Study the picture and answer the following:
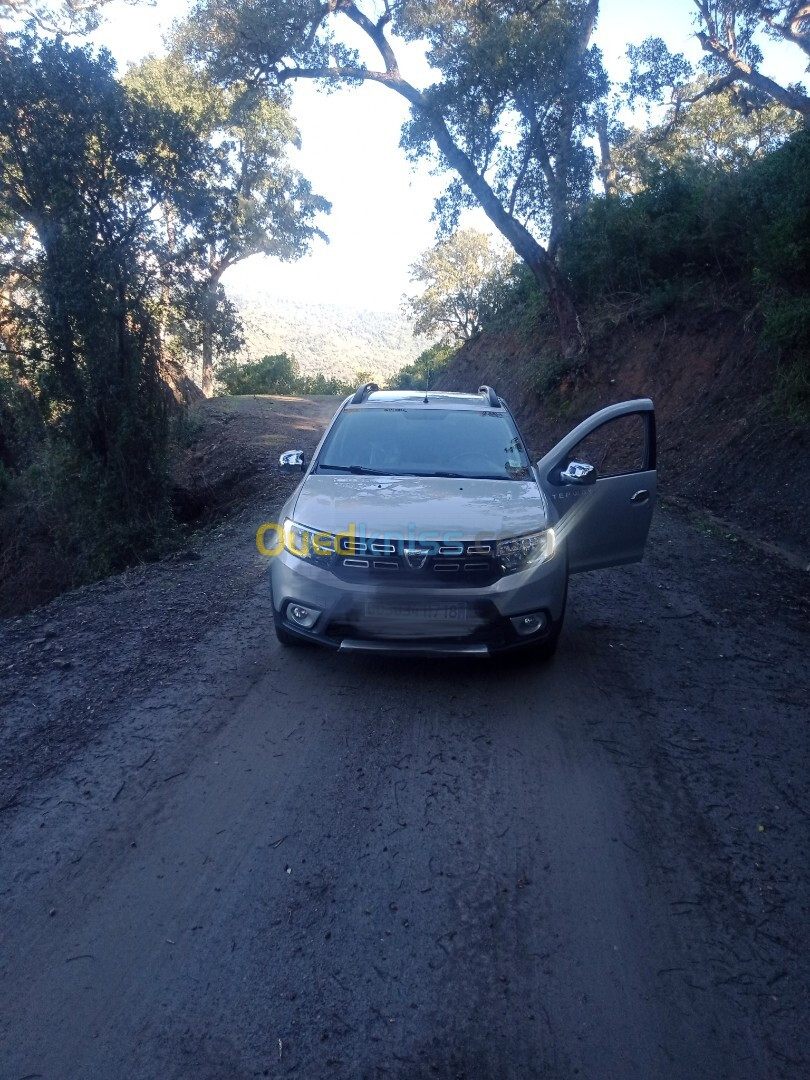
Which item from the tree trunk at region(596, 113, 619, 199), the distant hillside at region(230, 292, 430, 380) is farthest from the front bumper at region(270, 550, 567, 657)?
the distant hillside at region(230, 292, 430, 380)

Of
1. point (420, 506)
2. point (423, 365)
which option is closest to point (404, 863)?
point (420, 506)

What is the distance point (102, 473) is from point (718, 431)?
367 inches

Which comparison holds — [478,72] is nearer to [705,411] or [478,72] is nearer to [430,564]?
[705,411]

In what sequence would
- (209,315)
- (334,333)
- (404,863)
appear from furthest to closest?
(334,333) < (209,315) < (404,863)

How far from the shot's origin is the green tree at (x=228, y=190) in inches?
512

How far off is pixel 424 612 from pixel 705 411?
32.9 feet

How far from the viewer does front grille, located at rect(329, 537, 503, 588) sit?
488 centimetres

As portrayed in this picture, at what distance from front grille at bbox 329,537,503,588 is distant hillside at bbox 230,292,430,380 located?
75095 mm

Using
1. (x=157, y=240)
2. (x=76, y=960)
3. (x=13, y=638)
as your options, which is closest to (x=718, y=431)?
(x=157, y=240)

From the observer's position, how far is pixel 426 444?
631 cm

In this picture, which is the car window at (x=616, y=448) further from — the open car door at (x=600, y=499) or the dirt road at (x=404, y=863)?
the dirt road at (x=404, y=863)

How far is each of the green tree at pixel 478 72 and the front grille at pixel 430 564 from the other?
13924 mm

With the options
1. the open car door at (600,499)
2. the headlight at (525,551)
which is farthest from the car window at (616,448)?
the headlight at (525,551)

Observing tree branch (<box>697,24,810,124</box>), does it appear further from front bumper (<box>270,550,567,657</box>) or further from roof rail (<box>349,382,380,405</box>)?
front bumper (<box>270,550,567,657</box>)
